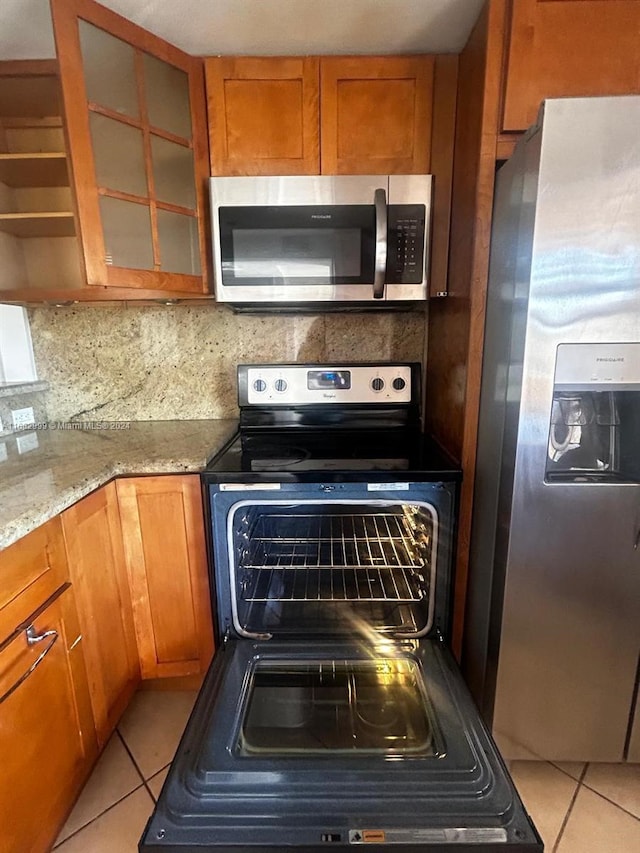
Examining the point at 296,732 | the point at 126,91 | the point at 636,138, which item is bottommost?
the point at 296,732

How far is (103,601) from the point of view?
1.32 m

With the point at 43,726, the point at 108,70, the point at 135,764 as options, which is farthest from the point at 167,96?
the point at 135,764

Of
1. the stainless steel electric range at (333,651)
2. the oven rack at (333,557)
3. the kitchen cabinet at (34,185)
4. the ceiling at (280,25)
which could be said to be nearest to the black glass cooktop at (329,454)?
the stainless steel electric range at (333,651)

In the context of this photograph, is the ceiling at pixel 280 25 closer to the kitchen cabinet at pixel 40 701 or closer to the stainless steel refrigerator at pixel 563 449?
the stainless steel refrigerator at pixel 563 449

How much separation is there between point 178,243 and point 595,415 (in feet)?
4.82

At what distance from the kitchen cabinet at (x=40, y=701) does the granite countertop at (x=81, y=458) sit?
72 mm

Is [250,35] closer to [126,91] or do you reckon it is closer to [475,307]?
[126,91]

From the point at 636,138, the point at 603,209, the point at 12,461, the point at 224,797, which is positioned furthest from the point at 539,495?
the point at 12,461

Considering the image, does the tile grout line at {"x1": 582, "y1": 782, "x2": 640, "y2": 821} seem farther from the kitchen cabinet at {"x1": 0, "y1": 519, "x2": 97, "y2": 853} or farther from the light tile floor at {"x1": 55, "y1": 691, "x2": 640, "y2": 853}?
the kitchen cabinet at {"x1": 0, "y1": 519, "x2": 97, "y2": 853}

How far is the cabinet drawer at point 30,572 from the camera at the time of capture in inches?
36.2

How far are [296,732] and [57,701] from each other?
0.63 metres

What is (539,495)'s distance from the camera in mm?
1125

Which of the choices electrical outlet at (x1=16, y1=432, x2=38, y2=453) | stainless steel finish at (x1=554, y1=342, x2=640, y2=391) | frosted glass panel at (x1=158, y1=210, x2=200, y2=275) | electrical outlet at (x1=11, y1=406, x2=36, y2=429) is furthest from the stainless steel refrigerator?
electrical outlet at (x1=11, y1=406, x2=36, y2=429)

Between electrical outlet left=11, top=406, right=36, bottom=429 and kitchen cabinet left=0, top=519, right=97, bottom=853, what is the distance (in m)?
0.98
